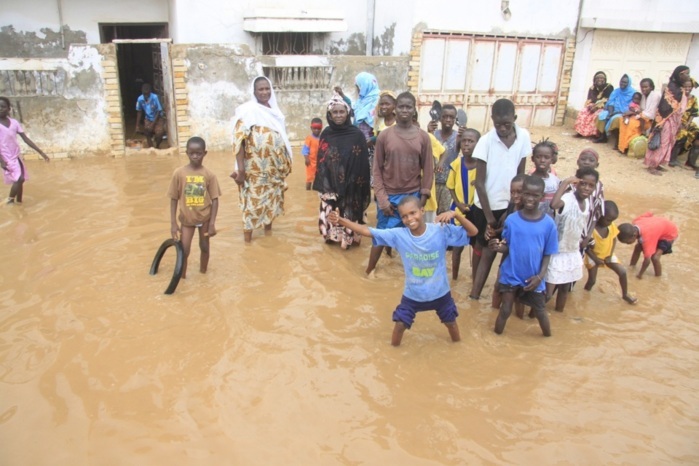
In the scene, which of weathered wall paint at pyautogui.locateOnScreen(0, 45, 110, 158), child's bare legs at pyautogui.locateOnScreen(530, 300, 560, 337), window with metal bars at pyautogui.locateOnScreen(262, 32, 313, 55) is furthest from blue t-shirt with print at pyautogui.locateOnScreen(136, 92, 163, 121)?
child's bare legs at pyautogui.locateOnScreen(530, 300, 560, 337)

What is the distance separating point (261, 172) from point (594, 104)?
8.79 meters

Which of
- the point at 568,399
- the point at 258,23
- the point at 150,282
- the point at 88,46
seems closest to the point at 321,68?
the point at 258,23

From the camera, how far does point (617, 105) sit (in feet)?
36.6

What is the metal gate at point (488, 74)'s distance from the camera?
1197 cm

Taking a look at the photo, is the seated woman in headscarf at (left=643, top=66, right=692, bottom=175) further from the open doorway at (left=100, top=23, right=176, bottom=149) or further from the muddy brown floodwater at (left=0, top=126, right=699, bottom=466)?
the open doorway at (left=100, top=23, right=176, bottom=149)

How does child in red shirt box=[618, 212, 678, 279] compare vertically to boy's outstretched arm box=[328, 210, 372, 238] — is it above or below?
below

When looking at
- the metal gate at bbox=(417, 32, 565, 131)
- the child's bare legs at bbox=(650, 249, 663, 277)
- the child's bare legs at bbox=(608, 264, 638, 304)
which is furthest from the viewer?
the metal gate at bbox=(417, 32, 565, 131)

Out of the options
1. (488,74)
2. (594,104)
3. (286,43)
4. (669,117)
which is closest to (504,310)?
(669,117)

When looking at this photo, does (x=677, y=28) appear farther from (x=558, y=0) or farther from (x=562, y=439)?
(x=562, y=439)

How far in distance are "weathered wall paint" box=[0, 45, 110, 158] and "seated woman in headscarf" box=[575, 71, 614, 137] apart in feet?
31.6

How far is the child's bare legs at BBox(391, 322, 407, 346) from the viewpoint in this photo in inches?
159

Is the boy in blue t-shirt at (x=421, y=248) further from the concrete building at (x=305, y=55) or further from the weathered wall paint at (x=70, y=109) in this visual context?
the weathered wall paint at (x=70, y=109)

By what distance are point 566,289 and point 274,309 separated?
2539 mm

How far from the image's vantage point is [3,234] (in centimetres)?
612
